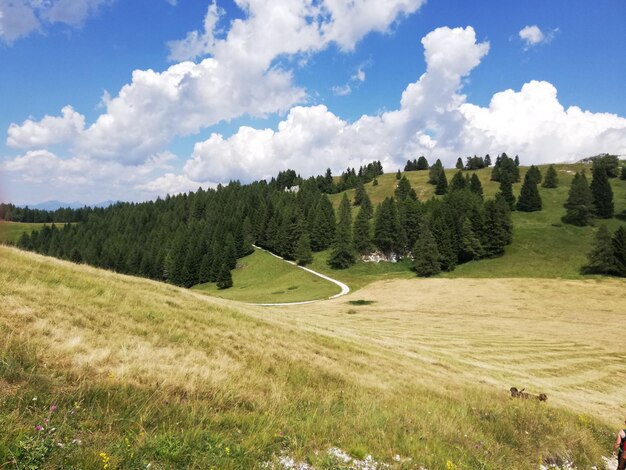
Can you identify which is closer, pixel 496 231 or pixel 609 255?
pixel 609 255

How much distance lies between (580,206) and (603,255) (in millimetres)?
39433

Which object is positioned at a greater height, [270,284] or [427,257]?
[427,257]

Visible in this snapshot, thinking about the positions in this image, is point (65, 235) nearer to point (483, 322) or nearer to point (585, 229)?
point (483, 322)

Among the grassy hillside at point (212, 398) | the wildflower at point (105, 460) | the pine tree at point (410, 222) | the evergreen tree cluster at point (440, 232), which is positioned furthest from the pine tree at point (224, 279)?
the wildflower at point (105, 460)

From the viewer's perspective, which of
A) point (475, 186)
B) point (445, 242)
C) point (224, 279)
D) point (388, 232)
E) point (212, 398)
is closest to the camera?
point (212, 398)

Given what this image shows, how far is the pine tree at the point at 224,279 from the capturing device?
116 m

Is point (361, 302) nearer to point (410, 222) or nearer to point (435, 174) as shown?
point (410, 222)

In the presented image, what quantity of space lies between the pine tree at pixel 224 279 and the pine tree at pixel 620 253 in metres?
103

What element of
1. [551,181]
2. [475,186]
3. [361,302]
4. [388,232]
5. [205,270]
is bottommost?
[361,302]

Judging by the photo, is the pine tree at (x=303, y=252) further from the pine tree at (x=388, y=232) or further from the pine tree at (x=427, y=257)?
the pine tree at (x=427, y=257)

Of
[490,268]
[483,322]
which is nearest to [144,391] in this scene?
[483,322]

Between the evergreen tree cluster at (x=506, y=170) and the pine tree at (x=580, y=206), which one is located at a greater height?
the evergreen tree cluster at (x=506, y=170)

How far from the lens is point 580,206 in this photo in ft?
374

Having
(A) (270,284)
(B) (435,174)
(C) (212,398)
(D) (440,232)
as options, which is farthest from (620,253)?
(B) (435,174)
